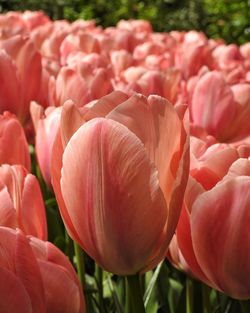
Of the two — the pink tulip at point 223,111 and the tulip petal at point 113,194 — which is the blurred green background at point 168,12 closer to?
the pink tulip at point 223,111

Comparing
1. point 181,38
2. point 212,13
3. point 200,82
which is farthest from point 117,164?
point 212,13

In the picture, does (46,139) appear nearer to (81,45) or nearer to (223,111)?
(223,111)

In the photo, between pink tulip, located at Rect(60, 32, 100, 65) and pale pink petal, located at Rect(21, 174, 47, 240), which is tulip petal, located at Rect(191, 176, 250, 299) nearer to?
pale pink petal, located at Rect(21, 174, 47, 240)

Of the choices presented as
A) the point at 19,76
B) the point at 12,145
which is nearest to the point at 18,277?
the point at 12,145

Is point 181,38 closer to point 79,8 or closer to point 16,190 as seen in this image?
point 16,190

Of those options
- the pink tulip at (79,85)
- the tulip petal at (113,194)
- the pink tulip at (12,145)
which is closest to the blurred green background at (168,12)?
Answer: the pink tulip at (79,85)

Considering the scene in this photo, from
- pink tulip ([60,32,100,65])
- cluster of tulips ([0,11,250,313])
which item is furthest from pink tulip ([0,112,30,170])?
pink tulip ([60,32,100,65])
